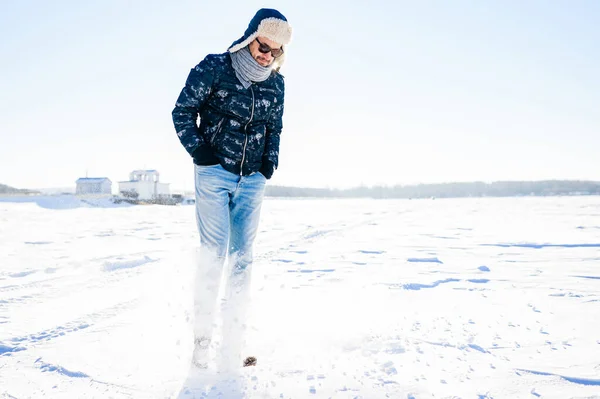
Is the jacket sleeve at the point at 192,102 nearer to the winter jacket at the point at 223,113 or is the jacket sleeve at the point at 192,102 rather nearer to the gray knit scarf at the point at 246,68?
the winter jacket at the point at 223,113

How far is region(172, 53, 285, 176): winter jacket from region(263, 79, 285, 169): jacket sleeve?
8cm

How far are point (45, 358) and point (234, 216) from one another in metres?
1.19

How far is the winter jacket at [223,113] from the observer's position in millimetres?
2094

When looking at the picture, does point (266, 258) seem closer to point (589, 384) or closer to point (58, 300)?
point (58, 300)

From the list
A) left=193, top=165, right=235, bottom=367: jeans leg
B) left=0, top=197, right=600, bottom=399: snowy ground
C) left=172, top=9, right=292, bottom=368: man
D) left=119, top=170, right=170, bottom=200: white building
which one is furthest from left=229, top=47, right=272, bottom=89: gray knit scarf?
left=119, top=170, right=170, bottom=200: white building

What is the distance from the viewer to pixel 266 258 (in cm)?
547

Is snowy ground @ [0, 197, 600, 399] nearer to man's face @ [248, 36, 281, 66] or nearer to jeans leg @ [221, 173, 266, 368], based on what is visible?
jeans leg @ [221, 173, 266, 368]

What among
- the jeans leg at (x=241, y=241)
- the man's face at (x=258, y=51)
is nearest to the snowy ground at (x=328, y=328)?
the jeans leg at (x=241, y=241)

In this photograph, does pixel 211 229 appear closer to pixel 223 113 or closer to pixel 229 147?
pixel 229 147

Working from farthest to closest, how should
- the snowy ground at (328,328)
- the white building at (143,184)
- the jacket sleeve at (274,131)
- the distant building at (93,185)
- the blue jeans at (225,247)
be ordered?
1. the distant building at (93,185)
2. the white building at (143,184)
3. the jacket sleeve at (274,131)
4. the blue jeans at (225,247)
5. the snowy ground at (328,328)

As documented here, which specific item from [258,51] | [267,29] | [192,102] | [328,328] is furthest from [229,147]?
[328,328]

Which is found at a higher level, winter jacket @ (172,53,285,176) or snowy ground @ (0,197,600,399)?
winter jacket @ (172,53,285,176)

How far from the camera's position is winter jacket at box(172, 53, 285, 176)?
209 cm

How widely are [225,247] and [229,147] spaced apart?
553 mm
